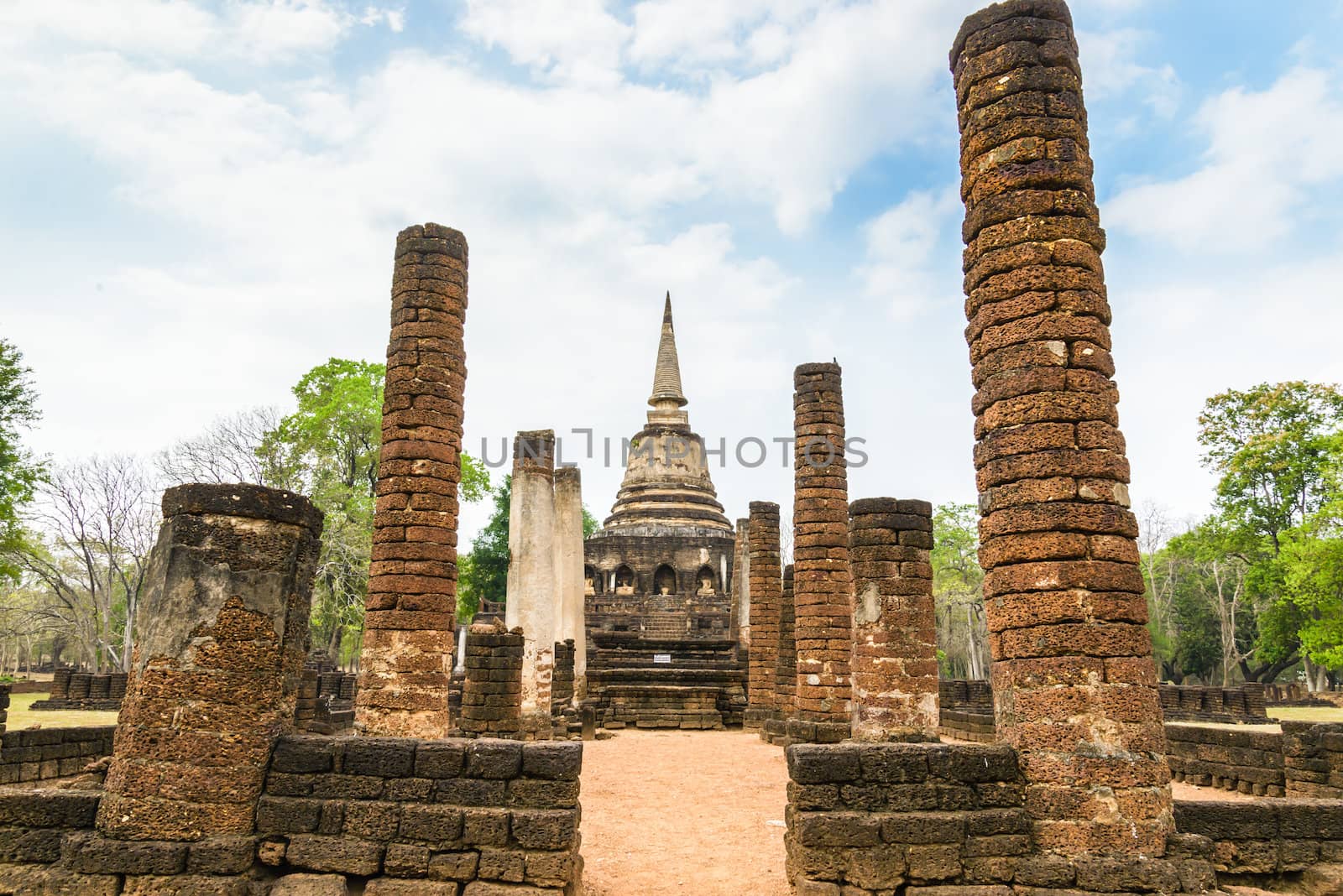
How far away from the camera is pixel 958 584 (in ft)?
143

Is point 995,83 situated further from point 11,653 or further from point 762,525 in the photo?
point 11,653

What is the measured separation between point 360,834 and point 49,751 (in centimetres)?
668

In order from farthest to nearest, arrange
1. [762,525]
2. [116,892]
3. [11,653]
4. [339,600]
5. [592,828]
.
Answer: [11,653] < [339,600] < [762,525] < [592,828] < [116,892]

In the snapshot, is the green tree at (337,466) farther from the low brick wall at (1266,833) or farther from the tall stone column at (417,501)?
the low brick wall at (1266,833)

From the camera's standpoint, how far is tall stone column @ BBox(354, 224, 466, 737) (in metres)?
9.22

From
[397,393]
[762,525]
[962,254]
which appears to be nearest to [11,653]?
[762,525]

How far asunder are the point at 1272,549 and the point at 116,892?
114 feet

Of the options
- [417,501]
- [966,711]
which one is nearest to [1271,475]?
[966,711]

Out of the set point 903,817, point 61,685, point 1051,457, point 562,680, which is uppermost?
point 1051,457

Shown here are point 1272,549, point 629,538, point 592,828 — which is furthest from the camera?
point 629,538

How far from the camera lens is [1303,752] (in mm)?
9555

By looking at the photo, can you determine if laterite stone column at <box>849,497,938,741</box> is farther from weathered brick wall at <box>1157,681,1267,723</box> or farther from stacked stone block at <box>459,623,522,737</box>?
weathered brick wall at <box>1157,681,1267,723</box>

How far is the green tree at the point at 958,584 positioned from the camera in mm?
42312

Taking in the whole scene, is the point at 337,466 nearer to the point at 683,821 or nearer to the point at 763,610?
the point at 763,610
